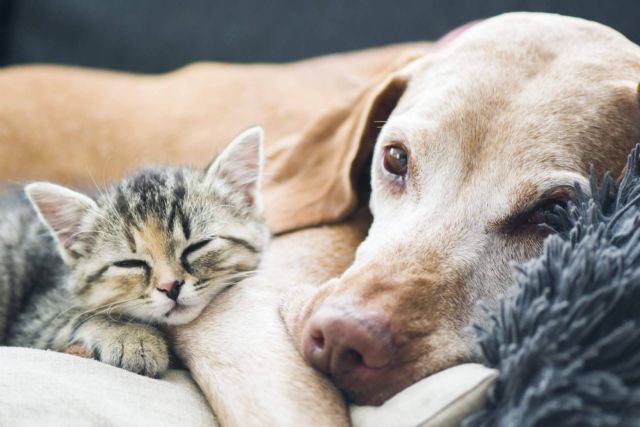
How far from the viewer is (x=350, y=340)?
3.69 ft

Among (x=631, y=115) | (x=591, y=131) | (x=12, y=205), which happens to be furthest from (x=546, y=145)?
(x=12, y=205)

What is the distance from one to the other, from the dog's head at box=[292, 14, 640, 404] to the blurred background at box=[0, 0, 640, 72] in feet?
5.00

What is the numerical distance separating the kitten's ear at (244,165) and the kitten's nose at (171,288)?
0.35 metres

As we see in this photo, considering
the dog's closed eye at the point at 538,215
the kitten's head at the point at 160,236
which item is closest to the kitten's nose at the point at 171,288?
the kitten's head at the point at 160,236

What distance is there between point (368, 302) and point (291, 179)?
91 cm

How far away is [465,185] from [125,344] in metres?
0.79

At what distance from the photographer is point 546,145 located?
138 centimetres

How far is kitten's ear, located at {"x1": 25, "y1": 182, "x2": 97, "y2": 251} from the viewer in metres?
1.59

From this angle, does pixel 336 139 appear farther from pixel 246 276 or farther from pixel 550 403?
pixel 550 403

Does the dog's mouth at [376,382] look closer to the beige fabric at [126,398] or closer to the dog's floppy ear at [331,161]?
the beige fabric at [126,398]

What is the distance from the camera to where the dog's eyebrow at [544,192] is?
1338 mm

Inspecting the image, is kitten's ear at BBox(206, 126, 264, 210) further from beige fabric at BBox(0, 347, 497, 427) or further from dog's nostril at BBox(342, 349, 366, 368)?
dog's nostril at BBox(342, 349, 366, 368)

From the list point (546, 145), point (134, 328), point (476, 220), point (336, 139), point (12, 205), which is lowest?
point (12, 205)

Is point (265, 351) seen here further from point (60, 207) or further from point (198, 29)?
point (198, 29)
